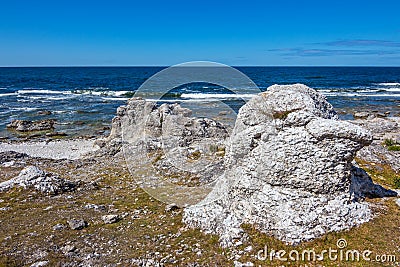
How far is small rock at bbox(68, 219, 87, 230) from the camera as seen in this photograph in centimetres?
1430

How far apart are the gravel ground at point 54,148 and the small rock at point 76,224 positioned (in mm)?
20099

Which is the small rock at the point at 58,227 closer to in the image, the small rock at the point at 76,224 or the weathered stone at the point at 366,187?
the small rock at the point at 76,224

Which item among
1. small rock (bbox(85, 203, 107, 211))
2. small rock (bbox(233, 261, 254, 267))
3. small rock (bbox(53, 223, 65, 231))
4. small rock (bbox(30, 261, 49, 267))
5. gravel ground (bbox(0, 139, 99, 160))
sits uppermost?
small rock (bbox(233, 261, 254, 267))

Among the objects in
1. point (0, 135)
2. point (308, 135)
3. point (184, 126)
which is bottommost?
point (0, 135)

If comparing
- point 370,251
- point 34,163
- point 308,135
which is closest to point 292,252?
point 370,251

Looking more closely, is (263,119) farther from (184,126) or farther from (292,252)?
(184,126)

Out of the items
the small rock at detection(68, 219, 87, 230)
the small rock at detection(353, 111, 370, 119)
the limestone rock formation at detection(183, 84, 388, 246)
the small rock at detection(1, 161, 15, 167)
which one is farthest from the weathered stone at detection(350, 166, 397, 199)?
the small rock at detection(353, 111, 370, 119)

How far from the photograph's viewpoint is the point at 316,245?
37.3ft

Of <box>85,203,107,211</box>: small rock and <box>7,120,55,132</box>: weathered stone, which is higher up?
<box>85,203,107,211</box>: small rock

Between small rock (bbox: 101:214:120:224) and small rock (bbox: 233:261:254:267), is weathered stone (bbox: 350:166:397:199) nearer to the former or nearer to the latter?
small rock (bbox: 233:261:254:267)

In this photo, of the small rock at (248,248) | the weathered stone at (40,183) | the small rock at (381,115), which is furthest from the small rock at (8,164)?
the small rock at (381,115)

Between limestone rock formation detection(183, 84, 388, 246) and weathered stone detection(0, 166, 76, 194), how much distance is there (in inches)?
370

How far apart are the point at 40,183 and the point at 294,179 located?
14.6 meters

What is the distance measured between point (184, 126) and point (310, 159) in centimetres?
1879
